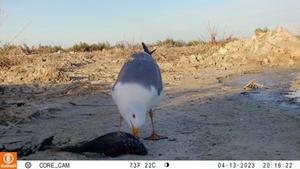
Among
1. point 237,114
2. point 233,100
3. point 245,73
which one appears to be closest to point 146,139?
point 237,114

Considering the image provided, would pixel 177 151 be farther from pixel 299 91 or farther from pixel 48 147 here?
pixel 299 91

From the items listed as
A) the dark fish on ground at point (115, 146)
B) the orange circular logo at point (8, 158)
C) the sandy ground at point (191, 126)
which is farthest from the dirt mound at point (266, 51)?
the orange circular logo at point (8, 158)

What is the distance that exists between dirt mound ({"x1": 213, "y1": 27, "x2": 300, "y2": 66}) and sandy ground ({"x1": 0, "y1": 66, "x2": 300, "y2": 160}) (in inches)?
249

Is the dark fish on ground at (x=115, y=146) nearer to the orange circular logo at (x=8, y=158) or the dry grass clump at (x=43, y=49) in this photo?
the orange circular logo at (x=8, y=158)

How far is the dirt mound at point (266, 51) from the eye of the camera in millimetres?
15109

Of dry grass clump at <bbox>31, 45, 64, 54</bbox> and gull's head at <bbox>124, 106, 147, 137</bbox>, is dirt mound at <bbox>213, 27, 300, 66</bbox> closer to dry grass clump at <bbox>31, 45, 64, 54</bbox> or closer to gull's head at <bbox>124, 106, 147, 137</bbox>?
dry grass clump at <bbox>31, 45, 64, 54</bbox>

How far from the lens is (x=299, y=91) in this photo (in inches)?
350

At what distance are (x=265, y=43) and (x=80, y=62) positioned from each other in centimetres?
513

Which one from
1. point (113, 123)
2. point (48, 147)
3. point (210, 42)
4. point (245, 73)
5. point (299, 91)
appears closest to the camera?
point (48, 147)

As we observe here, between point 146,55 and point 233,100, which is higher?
point 146,55

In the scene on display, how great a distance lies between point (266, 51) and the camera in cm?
1569

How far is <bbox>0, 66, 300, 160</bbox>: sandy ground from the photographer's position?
497 centimetres

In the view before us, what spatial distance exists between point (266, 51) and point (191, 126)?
33.0ft

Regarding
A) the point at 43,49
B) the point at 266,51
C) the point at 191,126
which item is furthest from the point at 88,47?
the point at 191,126
